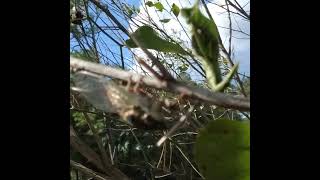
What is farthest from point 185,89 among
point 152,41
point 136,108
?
point 152,41

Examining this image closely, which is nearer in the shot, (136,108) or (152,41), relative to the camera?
(136,108)

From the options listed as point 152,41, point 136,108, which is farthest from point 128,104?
point 152,41

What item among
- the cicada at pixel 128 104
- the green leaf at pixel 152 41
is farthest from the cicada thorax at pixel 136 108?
the green leaf at pixel 152 41

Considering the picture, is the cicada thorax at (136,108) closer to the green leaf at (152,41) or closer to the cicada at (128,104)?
the cicada at (128,104)

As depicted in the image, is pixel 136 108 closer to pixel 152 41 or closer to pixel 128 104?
pixel 128 104

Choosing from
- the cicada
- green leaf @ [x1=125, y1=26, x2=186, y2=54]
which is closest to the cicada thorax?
the cicada
